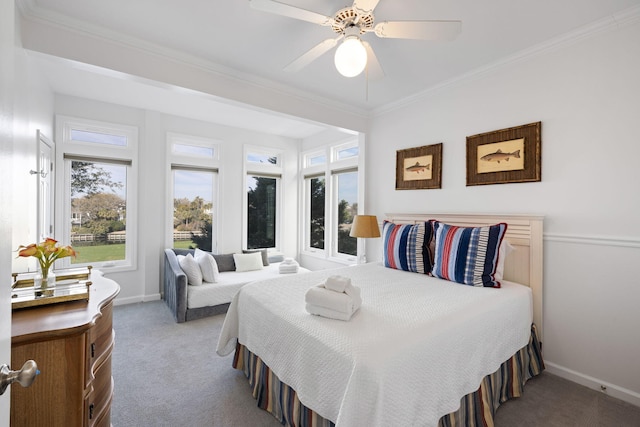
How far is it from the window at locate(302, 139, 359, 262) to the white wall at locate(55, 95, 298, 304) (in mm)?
1242

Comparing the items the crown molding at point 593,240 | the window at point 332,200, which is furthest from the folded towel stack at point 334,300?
the window at point 332,200

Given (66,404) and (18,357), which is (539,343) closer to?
(66,404)

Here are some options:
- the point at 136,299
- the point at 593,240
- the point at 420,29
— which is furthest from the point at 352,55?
the point at 136,299

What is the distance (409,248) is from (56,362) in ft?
8.47

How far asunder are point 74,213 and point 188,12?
3.17 meters

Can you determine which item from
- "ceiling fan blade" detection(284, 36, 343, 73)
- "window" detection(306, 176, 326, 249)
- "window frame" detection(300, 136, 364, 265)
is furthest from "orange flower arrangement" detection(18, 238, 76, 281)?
"window" detection(306, 176, 326, 249)

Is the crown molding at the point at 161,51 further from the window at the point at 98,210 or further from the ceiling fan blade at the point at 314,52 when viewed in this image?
→ the window at the point at 98,210

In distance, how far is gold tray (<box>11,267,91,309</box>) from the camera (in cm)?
139

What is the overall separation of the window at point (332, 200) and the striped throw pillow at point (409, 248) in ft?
4.93

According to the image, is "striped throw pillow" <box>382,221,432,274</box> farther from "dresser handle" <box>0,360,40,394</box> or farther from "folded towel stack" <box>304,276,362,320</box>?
"dresser handle" <box>0,360,40,394</box>

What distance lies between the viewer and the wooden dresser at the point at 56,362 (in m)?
1.17

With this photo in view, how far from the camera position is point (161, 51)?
253 cm

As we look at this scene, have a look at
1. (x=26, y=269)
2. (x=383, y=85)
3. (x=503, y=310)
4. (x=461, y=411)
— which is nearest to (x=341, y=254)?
(x=383, y=85)

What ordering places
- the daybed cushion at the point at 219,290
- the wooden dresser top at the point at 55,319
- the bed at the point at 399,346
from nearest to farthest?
the wooden dresser top at the point at 55,319 < the bed at the point at 399,346 < the daybed cushion at the point at 219,290
